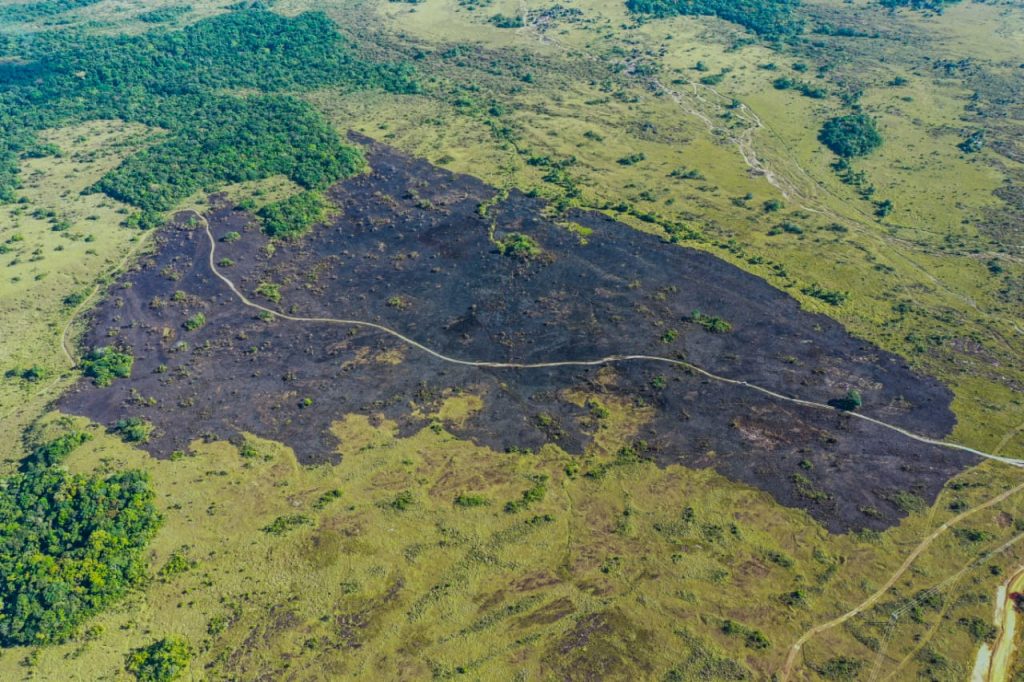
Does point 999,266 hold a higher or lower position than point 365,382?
higher

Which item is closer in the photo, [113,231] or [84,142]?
[113,231]

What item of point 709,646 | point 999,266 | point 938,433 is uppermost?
point 999,266

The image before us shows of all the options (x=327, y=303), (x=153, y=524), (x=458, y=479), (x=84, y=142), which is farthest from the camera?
(x=84, y=142)

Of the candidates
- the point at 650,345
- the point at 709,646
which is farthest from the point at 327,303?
the point at 709,646

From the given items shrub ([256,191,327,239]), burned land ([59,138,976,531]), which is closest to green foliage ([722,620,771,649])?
burned land ([59,138,976,531])

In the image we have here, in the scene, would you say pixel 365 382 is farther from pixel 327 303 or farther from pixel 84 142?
pixel 84 142

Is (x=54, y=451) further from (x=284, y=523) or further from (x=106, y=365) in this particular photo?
(x=284, y=523)

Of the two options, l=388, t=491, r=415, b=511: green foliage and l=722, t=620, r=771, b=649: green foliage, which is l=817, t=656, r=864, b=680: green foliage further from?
l=388, t=491, r=415, b=511: green foliage
